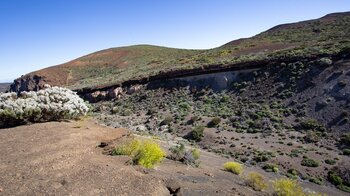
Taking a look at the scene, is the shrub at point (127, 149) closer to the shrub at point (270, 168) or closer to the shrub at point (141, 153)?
the shrub at point (141, 153)

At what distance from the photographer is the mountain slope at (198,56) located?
4550cm

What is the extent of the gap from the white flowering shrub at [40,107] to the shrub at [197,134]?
1145 centimetres

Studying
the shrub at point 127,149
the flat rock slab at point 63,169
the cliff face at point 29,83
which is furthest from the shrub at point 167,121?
the cliff face at point 29,83

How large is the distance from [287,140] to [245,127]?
4395mm

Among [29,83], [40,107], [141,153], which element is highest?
[40,107]

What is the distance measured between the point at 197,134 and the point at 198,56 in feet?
130

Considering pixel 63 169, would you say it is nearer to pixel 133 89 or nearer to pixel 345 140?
pixel 345 140

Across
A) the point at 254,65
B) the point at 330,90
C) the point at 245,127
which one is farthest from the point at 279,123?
the point at 254,65

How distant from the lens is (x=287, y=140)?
90.2ft

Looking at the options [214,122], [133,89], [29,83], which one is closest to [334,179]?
[214,122]

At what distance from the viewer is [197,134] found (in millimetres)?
29375

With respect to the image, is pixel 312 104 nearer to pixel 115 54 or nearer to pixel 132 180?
pixel 132 180

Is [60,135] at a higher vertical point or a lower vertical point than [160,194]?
higher

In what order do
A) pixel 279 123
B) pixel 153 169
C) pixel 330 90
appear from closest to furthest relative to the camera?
pixel 153 169 < pixel 279 123 < pixel 330 90
